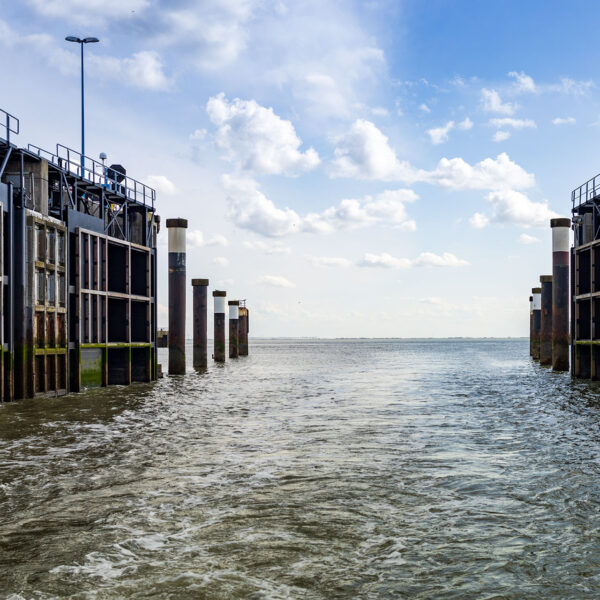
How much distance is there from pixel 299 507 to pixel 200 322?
33.7 meters

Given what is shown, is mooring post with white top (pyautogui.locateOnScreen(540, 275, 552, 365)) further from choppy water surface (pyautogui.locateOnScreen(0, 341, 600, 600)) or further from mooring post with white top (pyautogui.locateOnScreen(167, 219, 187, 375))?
choppy water surface (pyautogui.locateOnScreen(0, 341, 600, 600))

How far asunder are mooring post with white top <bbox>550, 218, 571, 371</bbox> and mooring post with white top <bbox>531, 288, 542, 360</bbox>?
20480 millimetres

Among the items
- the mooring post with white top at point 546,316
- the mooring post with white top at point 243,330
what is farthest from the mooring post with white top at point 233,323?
the mooring post with white top at point 546,316

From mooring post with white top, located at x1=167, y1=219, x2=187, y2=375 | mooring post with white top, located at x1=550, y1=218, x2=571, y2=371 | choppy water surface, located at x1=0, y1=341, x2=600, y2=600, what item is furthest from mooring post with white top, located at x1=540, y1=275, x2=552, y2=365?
choppy water surface, located at x1=0, y1=341, x2=600, y2=600

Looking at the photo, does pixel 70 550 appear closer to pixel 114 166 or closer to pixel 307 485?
pixel 307 485

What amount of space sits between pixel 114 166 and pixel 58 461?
24.8 meters

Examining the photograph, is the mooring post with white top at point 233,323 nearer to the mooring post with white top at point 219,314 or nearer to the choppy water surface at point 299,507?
the mooring post with white top at point 219,314

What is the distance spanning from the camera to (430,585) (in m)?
6.40

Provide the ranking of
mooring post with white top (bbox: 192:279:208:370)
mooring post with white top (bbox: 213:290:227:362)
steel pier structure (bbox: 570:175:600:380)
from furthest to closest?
1. mooring post with white top (bbox: 213:290:227:362)
2. mooring post with white top (bbox: 192:279:208:370)
3. steel pier structure (bbox: 570:175:600:380)

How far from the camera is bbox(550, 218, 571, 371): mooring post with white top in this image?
35.0 metres

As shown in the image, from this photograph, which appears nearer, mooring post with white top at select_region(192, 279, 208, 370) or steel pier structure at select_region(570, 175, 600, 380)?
steel pier structure at select_region(570, 175, 600, 380)

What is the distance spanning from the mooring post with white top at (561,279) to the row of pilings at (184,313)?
62.3 feet

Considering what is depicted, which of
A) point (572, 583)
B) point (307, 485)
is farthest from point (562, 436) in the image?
point (572, 583)

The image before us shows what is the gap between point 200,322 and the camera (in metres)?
42.3
